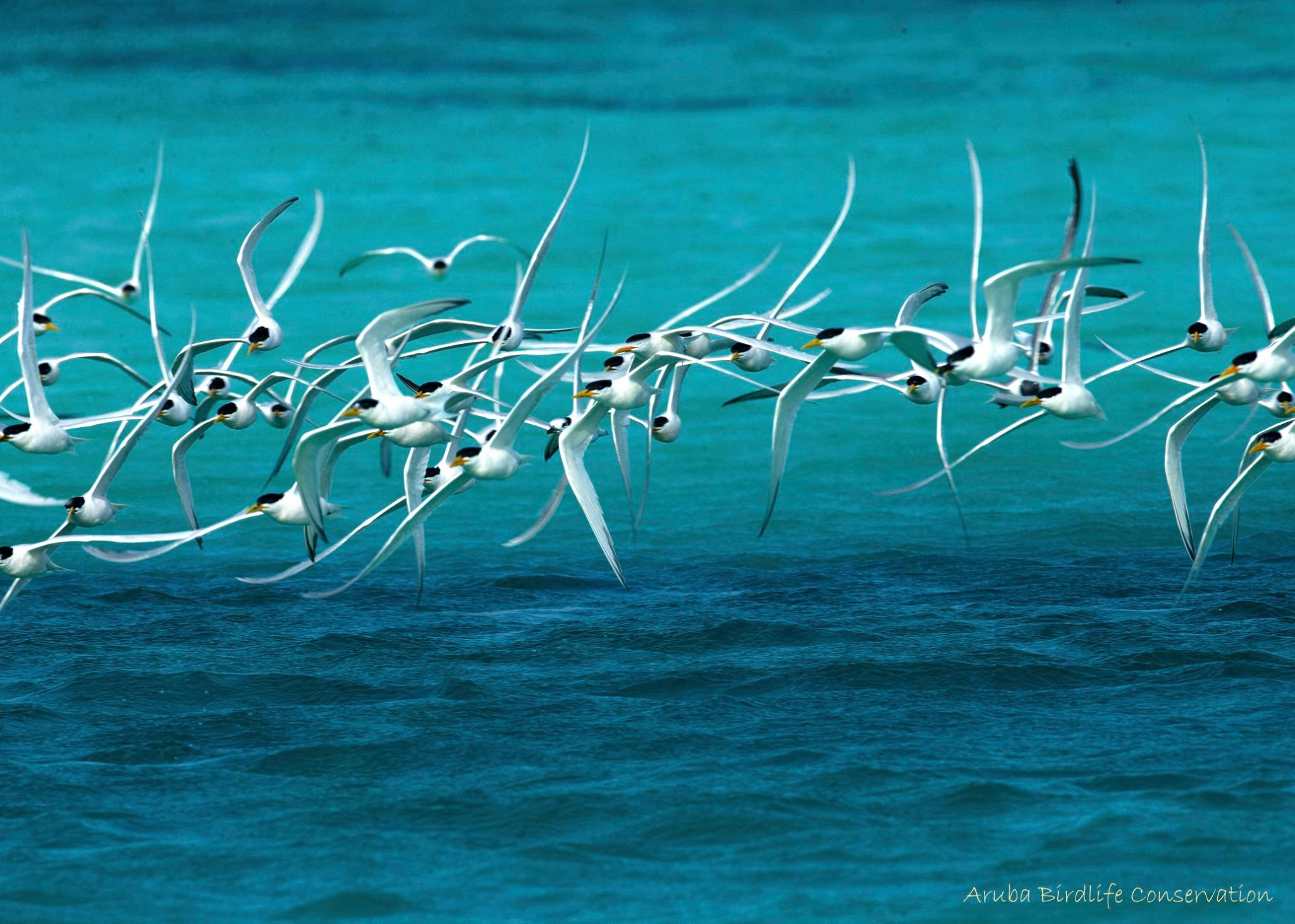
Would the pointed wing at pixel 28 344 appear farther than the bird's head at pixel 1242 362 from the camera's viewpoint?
No

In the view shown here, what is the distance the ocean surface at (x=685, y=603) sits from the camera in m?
15.5

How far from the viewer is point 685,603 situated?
2256cm

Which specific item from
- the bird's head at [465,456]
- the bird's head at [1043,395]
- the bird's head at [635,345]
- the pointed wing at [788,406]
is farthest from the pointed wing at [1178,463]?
the bird's head at [465,456]

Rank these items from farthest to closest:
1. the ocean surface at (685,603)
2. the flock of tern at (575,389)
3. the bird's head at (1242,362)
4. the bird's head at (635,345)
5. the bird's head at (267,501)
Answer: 1. the bird's head at (267,501)
2. the bird's head at (635,345)
3. the bird's head at (1242,362)
4. the flock of tern at (575,389)
5. the ocean surface at (685,603)

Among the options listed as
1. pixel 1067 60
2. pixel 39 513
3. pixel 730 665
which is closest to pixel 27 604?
pixel 39 513

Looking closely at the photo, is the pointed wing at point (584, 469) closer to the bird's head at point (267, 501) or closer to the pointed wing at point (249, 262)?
the bird's head at point (267, 501)

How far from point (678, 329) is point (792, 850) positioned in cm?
537

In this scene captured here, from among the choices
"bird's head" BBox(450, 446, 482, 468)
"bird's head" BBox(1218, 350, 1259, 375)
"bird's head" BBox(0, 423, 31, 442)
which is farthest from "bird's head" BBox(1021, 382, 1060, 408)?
"bird's head" BBox(0, 423, 31, 442)

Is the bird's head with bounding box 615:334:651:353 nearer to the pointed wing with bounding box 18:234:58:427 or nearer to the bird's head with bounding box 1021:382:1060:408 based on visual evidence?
the bird's head with bounding box 1021:382:1060:408

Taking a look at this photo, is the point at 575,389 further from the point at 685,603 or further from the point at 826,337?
the point at 685,603

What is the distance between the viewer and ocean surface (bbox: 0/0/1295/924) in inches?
610

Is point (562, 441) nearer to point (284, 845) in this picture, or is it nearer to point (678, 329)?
point (678, 329)

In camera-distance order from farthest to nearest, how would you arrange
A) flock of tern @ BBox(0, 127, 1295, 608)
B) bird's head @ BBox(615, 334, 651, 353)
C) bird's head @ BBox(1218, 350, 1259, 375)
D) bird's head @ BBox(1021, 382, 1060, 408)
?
bird's head @ BBox(615, 334, 651, 353) < bird's head @ BBox(1218, 350, 1259, 375) < bird's head @ BBox(1021, 382, 1060, 408) < flock of tern @ BBox(0, 127, 1295, 608)

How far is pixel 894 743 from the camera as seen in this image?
17.9 meters
